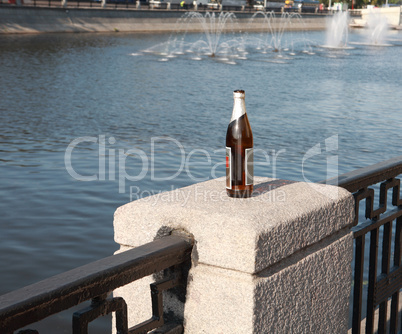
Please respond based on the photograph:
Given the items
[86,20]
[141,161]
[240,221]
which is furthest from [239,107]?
[86,20]

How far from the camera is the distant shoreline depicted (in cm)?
4253

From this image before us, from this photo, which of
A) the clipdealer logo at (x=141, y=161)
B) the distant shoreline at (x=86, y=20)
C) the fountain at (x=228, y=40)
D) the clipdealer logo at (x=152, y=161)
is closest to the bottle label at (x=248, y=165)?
the clipdealer logo at (x=152, y=161)

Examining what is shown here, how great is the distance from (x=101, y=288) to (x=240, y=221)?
54 centimetres

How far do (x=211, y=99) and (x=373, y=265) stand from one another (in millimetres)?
16889

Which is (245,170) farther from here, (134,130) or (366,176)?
(134,130)

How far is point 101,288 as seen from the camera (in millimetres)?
1810

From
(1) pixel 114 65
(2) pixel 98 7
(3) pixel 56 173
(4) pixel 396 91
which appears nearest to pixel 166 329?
(3) pixel 56 173

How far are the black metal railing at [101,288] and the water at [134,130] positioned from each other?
4.10 metres

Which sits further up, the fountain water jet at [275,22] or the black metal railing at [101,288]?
the fountain water jet at [275,22]

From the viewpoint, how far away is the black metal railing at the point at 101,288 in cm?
157

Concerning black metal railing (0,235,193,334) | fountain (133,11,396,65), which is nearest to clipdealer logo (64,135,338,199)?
black metal railing (0,235,193,334)

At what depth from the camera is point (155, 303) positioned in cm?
210

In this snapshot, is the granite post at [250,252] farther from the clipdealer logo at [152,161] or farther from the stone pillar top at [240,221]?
the clipdealer logo at [152,161]

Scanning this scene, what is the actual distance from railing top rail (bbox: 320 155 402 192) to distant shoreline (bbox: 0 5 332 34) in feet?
137
